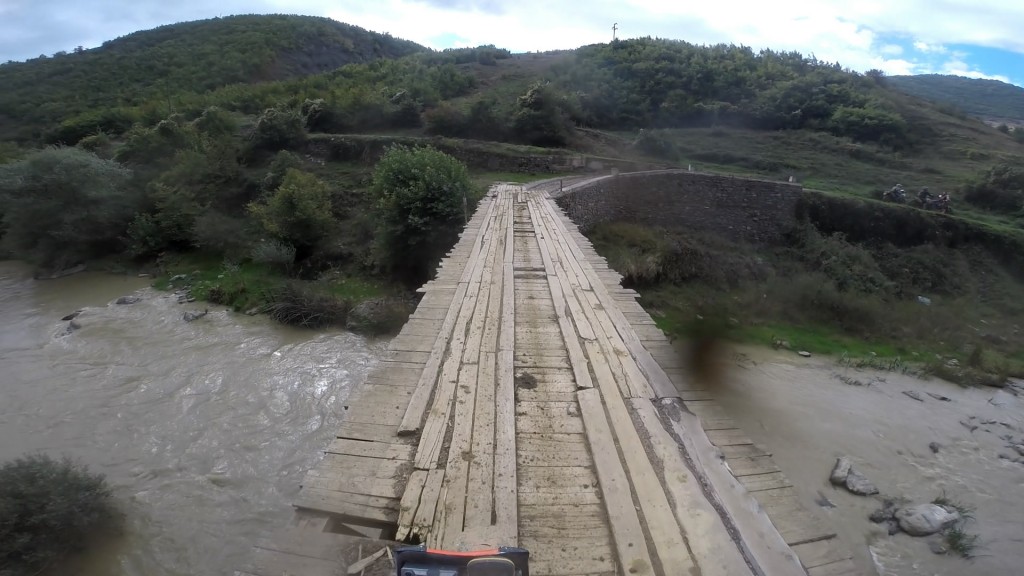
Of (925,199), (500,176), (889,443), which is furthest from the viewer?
(925,199)

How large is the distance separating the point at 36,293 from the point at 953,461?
21.5m

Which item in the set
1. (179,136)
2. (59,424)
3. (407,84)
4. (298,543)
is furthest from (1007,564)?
(407,84)

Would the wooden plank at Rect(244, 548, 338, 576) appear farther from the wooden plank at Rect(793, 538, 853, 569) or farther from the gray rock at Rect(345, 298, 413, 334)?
the gray rock at Rect(345, 298, 413, 334)

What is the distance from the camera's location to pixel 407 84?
29.6 metres

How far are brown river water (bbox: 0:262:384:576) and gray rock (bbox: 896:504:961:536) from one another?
6.91 m

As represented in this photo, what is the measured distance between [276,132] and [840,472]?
22.7 metres

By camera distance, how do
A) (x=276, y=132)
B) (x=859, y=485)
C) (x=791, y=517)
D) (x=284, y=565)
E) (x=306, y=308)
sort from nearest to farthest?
(x=284, y=565) < (x=791, y=517) < (x=859, y=485) < (x=306, y=308) < (x=276, y=132)

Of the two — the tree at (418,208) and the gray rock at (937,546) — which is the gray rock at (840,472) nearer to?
the gray rock at (937,546)

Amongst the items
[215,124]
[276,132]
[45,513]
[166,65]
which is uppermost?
[166,65]

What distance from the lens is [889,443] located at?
8.23m

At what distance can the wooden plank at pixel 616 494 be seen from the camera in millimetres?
2016

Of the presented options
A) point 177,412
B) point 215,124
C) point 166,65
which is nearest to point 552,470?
point 177,412

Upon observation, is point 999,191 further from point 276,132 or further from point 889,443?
point 276,132

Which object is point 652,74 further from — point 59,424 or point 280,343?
point 59,424
